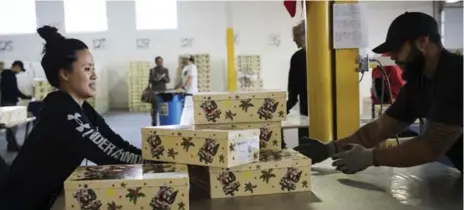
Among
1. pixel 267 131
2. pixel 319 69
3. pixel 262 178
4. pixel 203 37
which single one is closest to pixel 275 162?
pixel 262 178

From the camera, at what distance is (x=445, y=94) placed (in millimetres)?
1475

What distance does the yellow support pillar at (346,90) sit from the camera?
282 cm

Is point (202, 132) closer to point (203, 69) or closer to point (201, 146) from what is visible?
point (201, 146)

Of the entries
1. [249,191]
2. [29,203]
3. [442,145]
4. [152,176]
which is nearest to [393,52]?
[442,145]

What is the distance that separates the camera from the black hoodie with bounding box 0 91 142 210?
1555 millimetres

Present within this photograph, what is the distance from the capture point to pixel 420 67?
170 cm

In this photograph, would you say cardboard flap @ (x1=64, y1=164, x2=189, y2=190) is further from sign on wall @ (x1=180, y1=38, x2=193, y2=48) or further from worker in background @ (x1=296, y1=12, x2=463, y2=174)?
sign on wall @ (x1=180, y1=38, x2=193, y2=48)

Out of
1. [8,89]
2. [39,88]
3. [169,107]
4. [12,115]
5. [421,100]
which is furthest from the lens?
[39,88]

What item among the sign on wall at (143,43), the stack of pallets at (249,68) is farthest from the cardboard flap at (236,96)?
the sign on wall at (143,43)

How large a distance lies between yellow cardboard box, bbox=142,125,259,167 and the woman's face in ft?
1.08

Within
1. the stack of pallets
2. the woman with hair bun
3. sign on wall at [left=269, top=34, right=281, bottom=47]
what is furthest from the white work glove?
sign on wall at [left=269, top=34, right=281, bottom=47]

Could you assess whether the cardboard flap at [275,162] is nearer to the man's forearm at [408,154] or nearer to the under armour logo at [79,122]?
the man's forearm at [408,154]

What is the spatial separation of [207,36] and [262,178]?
10493 mm

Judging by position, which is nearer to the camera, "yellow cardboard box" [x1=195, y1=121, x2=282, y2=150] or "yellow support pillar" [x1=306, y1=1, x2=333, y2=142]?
"yellow cardboard box" [x1=195, y1=121, x2=282, y2=150]
